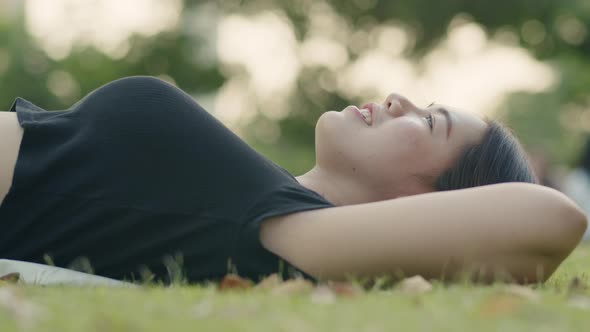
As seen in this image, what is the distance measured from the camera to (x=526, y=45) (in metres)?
26.0

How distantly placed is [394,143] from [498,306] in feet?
4.84

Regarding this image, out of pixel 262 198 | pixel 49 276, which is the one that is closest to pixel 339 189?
pixel 262 198

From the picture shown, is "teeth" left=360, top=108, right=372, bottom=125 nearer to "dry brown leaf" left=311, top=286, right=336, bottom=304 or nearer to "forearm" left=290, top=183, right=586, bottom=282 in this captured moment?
"forearm" left=290, top=183, right=586, bottom=282

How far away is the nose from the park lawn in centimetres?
123

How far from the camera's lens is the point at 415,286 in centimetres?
295

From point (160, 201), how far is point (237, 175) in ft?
1.07

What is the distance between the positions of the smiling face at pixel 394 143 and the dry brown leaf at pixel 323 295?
112 cm

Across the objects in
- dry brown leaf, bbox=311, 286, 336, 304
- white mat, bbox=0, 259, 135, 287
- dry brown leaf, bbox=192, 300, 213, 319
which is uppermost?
dry brown leaf, bbox=192, 300, 213, 319

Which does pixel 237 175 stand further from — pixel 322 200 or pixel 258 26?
pixel 258 26

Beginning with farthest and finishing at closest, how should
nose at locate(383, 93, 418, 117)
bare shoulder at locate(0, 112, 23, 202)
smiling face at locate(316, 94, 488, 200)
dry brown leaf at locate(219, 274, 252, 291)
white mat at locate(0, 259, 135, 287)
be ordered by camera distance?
1. nose at locate(383, 93, 418, 117)
2. smiling face at locate(316, 94, 488, 200)
3. bare shoulder at locate(0, 112, 23, 202)
4. white mat at locate(0, 259, 135, 287)
5. dry brown leaf at locate(219, 274, 252, 291)

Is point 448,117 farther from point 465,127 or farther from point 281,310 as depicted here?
point 281,310

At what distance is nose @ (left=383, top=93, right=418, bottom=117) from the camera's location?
Result: 3910 mm

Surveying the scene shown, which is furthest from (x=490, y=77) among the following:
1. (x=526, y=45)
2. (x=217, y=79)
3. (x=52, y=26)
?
(x=52, y=26)

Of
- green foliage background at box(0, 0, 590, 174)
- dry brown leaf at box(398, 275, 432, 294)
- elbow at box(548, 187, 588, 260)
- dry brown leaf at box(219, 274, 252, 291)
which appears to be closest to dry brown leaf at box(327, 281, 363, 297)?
dry brown leaf at box(398, 275, 432, 294)
